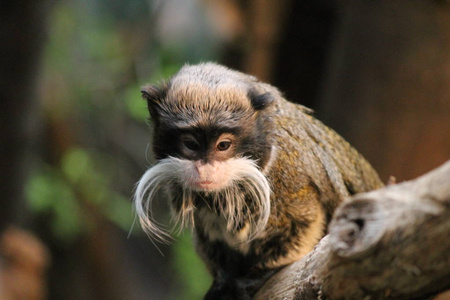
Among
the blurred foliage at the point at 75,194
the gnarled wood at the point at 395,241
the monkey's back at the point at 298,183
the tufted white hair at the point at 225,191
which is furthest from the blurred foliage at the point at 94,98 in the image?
the gnarled wood at the point at 395,241

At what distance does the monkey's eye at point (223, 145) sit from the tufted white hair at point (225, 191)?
65 millimetres

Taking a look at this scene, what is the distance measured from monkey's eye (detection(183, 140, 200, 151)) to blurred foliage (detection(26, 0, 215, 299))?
3653 millimetres

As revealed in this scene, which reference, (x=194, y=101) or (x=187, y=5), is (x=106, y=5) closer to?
(x=187, y=5)

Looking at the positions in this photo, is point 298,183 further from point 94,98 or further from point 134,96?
point 94,98

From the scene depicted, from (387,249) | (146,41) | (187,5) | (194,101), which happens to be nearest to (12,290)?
(146,41)

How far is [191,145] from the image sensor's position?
254 cm

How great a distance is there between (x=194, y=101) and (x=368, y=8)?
2.95 m

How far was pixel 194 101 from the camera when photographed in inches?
101

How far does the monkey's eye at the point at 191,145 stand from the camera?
252 cm

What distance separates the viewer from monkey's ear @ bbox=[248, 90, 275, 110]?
2.65m

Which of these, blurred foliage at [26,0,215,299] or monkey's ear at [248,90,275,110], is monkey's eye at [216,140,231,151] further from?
blurred foliage at [26,0,215,299]

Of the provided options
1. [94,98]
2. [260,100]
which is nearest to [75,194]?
[94,98]

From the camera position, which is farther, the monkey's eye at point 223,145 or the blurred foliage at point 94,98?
the blurred foliage at point 94,98

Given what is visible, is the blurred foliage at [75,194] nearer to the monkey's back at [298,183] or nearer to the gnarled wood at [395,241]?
the monkey's back at [298,183]
